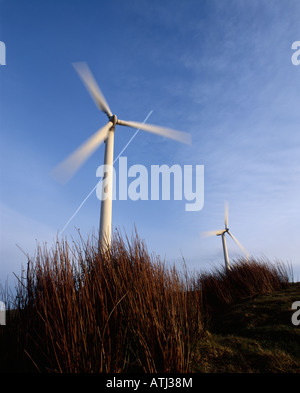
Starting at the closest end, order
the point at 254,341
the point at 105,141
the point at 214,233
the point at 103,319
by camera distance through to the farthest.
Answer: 1. the point at 103,319
2. the point at 254,341
3. the point at 105,141
4. the point at 214,233

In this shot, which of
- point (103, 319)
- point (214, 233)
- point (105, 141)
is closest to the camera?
point (103, 319)

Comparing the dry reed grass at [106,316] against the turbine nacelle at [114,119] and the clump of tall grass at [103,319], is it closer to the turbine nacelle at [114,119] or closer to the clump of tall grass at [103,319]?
the clump of tall grass at [103,319]

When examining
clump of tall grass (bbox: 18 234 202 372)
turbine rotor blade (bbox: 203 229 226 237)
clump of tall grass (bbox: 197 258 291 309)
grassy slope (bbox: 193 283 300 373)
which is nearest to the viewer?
clump of tall grass (bbox: 18 234 202 372)

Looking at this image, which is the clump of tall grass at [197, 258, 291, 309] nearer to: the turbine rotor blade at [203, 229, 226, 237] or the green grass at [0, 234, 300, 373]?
the green grass at [0, 234, 300, 373]

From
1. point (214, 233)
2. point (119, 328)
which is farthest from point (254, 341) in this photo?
point (214, 233)

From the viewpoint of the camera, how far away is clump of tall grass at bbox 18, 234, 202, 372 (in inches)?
140

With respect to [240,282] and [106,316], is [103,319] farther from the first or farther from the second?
[240,282]

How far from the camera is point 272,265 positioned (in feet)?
42.5

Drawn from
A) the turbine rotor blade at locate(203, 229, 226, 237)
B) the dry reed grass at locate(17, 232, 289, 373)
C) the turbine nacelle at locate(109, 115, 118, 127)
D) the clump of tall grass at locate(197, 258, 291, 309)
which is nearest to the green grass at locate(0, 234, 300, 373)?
the dry reed grass at locate(17, 232, 289, 373)

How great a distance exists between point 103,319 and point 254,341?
13.6ft

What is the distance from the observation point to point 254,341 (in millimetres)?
6070

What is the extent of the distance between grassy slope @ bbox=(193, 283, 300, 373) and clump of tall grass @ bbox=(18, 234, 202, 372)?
0.87 metres
